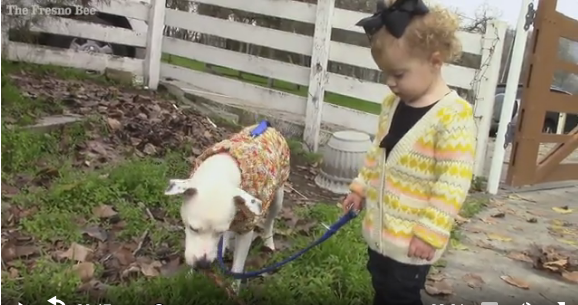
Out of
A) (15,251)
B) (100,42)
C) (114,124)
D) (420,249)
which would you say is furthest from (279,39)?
(420,249)

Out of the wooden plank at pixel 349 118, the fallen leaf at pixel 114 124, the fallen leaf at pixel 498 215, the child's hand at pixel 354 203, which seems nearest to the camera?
the child's hand at pixel 354 203

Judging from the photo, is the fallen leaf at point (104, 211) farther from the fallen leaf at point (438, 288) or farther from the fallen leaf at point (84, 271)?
the fallen leaf at point (438, 288)

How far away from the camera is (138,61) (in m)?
7.36

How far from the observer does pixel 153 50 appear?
7375 mm

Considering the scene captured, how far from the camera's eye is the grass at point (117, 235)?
9.27 feet

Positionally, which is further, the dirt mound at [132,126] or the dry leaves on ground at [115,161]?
the dirt mound at [132,126]

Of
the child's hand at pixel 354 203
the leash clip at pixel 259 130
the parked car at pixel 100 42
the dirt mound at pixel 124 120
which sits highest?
the parked car at pixel 100 42

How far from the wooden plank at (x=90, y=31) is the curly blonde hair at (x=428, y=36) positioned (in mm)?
5511

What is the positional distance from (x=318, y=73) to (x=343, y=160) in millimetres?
1332

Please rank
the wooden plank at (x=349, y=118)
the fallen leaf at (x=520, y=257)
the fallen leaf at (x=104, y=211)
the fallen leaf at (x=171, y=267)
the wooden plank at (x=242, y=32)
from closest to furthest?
the fallen leaf at (x=171, y=267), the fallen leaf at (x=104, y=211), the fallen leaf at (x=520, y=257), the wooden plank at (x=349, y=118), the wooden plank at (x=242, y=32)

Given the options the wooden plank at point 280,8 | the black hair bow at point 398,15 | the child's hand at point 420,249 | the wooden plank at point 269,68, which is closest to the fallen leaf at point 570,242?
the wooden plank at point 269,68

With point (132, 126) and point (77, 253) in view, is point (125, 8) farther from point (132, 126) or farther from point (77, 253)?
point (77, 253)

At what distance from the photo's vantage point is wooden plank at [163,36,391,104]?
608 centimetres

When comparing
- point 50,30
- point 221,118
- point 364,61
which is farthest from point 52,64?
point 364,61
